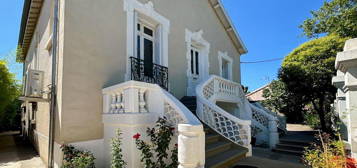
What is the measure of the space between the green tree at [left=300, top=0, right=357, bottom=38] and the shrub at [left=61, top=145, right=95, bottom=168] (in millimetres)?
12082

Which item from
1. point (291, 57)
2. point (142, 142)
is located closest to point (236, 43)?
point (291, 57)

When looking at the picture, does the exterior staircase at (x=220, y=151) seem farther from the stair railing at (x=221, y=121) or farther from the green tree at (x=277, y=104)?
the green tree at (x=277, y=104)

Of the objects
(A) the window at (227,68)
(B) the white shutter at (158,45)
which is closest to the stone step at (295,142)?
(A) the window at (227,68)

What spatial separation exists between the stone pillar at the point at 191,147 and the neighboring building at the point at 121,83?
0.05 feet

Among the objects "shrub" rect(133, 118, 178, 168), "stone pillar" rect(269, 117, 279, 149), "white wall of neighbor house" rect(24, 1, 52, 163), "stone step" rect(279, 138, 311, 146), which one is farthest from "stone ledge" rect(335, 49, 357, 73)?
"white wall of neighbor house" rect(24, 1, 52, 163)

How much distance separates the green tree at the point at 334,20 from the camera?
891 centimetres

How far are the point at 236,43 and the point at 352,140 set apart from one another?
32.5 ft

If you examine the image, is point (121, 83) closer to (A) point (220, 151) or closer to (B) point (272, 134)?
(A) point (220, 151)

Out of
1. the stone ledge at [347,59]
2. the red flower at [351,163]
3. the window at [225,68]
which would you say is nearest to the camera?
the stone ledge at [347,59]

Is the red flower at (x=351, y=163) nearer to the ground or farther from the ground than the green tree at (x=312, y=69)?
nearer to the ground

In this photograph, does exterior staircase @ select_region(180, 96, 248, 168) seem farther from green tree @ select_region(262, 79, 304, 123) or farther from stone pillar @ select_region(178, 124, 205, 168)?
green tree @ select_region(262, 79, 304, 123)

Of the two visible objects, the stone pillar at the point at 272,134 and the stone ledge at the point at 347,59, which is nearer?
the stone ledge at the point at 347,59

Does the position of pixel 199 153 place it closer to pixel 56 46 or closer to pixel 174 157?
pixel 174 157

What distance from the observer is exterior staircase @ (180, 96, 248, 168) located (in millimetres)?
3921
